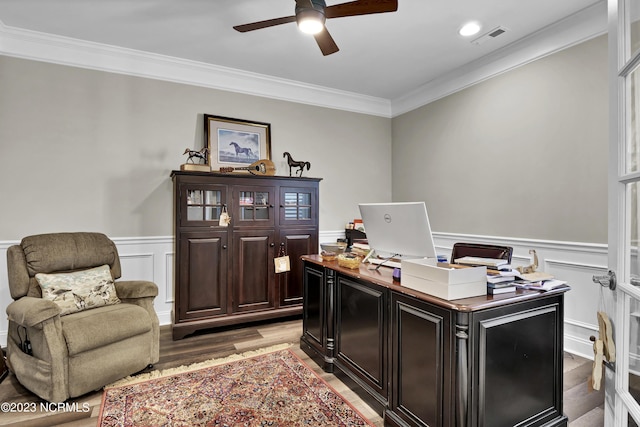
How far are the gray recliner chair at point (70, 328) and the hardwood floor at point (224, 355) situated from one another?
101 millimetres

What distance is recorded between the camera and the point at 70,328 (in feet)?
7.00

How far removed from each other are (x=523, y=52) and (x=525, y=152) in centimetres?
94

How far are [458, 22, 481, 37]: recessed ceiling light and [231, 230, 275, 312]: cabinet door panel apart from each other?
2.59 m

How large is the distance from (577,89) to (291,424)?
3305 mm

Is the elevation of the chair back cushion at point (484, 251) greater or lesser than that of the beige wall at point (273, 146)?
lesser

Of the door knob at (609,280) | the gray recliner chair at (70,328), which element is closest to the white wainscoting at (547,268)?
the gray recliner chair at (70,328)

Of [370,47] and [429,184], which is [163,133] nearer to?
[370,47]

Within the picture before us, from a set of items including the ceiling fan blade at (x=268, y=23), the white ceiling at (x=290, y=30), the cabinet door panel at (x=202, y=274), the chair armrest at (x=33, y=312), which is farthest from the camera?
the cabinet door panel at (x=202, y=274)

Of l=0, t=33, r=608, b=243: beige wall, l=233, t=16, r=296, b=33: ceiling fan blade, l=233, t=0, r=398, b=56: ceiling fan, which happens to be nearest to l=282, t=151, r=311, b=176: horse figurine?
l=0, t=33, r=608, b=243: beige wall

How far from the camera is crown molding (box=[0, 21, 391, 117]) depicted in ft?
10.0

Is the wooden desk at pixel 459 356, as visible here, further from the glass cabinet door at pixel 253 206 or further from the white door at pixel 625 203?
the glass cabinet door at pixel 253 206

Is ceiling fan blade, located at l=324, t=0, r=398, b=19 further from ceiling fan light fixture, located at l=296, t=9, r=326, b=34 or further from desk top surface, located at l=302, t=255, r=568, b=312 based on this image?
desk top surface, located at l=302, t=255, r=568, b=312

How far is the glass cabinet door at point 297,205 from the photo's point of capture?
145 inches

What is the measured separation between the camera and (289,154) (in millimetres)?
4168
